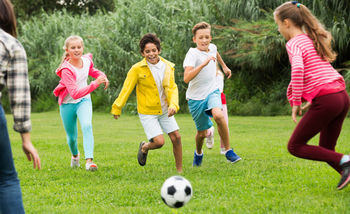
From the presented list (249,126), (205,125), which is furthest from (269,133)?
(205,125)

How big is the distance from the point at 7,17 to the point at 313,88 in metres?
2.74

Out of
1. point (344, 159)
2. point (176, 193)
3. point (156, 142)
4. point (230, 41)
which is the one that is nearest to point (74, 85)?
point (156, 142)

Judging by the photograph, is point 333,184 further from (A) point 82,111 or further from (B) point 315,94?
(A) point 82,111

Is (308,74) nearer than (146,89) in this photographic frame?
Yes

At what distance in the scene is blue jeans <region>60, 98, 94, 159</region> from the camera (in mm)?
6633

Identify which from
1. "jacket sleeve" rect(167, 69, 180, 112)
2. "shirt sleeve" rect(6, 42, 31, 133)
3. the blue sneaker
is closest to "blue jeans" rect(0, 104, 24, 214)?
"shirt sleeve" rect(6, 42, 31, 133)

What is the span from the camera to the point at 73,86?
6430 millimetres

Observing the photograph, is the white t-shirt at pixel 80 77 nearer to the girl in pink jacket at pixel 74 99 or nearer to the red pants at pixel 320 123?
the girl in pink jacket at pixel 74 99

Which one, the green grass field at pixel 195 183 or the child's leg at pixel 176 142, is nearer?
the green grass field at pixel 195 183

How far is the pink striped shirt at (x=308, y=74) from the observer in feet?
14.1

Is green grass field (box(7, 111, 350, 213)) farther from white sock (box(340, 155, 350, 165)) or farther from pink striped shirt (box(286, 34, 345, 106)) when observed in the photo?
pink striped shirt (box(286, 34, 345, 106))

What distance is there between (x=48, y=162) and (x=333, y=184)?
4.54 m

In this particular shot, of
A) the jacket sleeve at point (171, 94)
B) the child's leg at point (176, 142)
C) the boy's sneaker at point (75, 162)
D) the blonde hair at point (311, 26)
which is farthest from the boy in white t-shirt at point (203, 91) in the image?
the blonde hair at point (311, 26)

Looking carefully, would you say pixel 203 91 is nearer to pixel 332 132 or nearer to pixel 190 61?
pixel 190 61
